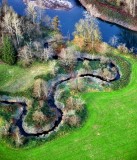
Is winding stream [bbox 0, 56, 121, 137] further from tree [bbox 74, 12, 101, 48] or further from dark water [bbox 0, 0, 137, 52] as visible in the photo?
dark water [bbox 0, 0, 137, 52]

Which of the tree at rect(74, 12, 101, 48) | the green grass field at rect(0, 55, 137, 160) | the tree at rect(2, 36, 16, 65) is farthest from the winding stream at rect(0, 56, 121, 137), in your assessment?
the tree at rect(2, 36, 16, 65)

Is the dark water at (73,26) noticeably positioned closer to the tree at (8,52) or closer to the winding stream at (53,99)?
the winding stream at (53,99)

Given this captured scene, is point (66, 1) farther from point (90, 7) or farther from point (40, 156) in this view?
point (40, 156)

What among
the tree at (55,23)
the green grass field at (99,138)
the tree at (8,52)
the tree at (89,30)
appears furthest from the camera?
the tree at (55,23)

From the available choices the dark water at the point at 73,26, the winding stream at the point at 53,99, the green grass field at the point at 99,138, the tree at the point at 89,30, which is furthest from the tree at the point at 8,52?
the dark water at the point at 73,26

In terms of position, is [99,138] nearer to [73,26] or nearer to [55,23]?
[55,23]

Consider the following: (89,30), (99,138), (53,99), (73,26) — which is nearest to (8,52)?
(53,99)
